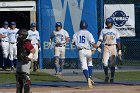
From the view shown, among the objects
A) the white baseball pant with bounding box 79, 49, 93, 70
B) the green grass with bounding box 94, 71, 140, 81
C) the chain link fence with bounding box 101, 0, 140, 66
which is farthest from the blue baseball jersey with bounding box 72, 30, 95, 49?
the chain link fence with bounding box 101, 0, 140, 66

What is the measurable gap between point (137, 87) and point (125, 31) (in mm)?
7823

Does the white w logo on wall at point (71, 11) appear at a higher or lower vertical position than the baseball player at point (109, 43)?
higher

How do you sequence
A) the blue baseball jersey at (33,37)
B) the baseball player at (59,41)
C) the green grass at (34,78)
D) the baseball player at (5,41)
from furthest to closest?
the baseball player at (5,41) → the blue baseball jersey at (33,37) → the baseball player at (59,41) → the green grass at (34,78)

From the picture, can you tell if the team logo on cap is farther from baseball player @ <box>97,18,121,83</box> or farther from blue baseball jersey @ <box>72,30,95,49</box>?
blue baseball jersey @ <box>72,30,95,49</box>

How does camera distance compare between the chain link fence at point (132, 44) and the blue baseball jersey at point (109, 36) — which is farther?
the chain link fence at point (132, 44)

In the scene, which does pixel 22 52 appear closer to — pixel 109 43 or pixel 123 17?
pixel 109 43

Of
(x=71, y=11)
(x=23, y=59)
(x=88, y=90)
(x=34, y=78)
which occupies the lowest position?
(x=88, y=90)

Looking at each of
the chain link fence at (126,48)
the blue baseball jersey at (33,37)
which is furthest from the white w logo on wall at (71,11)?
the blue baseball jersey at (33,37)

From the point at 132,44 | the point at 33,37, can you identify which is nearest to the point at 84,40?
the point at 33,37

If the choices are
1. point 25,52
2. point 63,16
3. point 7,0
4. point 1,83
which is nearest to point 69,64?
point 63,16

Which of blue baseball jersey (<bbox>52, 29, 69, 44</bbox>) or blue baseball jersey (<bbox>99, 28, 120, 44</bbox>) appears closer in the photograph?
blue baseball jersey (<bbox>99, 28, 120, 44</bbox>)

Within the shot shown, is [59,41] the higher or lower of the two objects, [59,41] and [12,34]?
the lower

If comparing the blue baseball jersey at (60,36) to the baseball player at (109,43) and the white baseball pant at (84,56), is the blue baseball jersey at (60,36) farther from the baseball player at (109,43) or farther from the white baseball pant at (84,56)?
the white baseball pant at (84,56)

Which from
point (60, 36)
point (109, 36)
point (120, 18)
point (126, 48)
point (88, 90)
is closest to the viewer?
point (88, 90)
